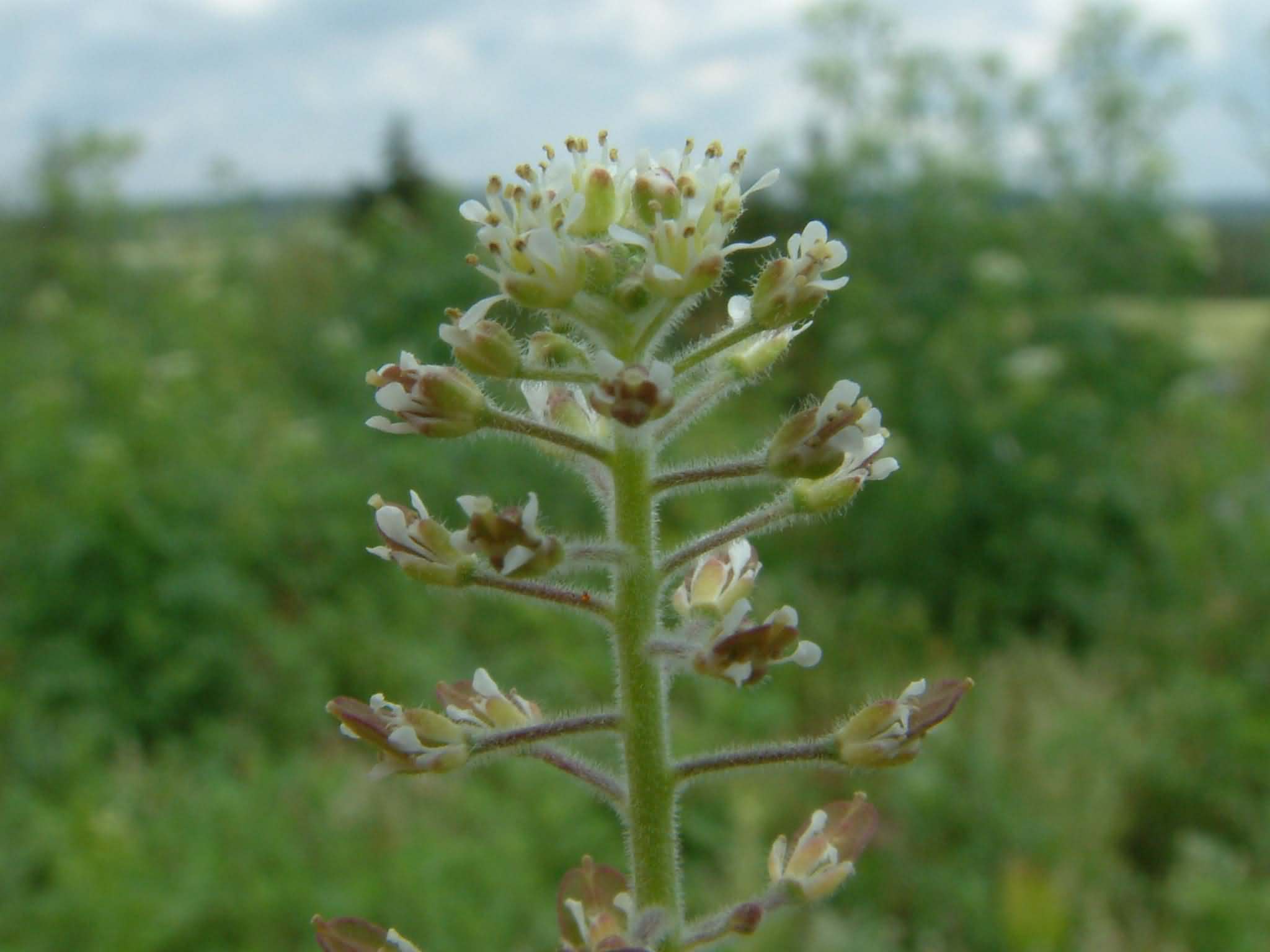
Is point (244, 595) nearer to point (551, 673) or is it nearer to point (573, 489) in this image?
point (551, 673)

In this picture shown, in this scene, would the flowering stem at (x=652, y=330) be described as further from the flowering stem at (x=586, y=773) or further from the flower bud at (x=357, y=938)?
the flower bud at (x=357, y=938)

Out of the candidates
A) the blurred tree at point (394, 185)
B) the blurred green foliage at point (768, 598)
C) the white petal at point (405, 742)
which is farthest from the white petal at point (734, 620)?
the blurred tree at point (394, 185)

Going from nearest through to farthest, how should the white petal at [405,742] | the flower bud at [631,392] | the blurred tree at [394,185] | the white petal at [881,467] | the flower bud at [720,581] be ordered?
the flower bud at [631,392] < the white petal at [405,742] < the white petal at [881,467] < the flower bud at [720,581] < the blurred tree at [394,185]

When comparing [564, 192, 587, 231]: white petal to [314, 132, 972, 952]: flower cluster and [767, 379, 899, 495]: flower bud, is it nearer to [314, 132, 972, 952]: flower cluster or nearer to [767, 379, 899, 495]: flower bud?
[314, 132, 972, 952]: flower cluster

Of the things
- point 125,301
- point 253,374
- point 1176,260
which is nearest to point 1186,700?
point 1176,260

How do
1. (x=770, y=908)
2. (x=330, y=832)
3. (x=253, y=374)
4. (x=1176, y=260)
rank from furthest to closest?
(x=1176, y=260) → (x=253, y=374) → (x=330, y=832) → (x=770, y=908)
